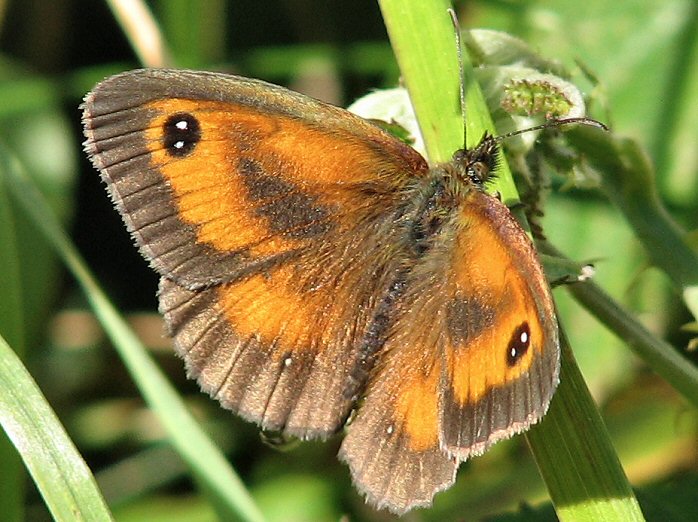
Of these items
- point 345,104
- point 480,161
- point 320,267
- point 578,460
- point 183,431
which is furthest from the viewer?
point 345,104

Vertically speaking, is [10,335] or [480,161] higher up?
[480,161]

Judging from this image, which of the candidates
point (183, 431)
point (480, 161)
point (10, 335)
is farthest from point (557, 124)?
point (10, 335)

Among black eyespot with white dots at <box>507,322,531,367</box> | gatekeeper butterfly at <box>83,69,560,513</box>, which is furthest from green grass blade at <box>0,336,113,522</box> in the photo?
black eyespot with white dots at <box>507,322,531,367</box>

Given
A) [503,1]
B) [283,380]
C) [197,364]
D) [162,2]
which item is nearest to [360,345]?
[283,380]

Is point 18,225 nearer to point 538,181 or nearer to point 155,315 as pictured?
point 155,315

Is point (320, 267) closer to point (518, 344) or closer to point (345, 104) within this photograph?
point (518, 344)

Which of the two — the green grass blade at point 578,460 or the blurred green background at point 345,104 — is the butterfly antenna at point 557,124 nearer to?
the green grass blade at point 578,460
